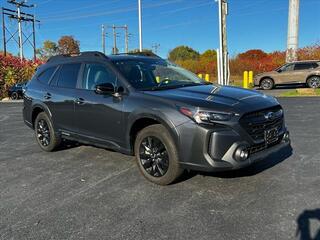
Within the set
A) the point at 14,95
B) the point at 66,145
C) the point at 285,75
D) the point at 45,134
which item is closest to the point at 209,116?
the point at 45,134

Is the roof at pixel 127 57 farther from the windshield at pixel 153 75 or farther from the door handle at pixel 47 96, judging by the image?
the door handle at pixel 47 96

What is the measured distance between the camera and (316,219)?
4043 millimetres

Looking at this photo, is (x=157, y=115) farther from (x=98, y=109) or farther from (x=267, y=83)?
(x=267, y=83)

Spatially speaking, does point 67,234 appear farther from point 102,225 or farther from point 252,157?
point 252,157

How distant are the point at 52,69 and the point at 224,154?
4226 mm

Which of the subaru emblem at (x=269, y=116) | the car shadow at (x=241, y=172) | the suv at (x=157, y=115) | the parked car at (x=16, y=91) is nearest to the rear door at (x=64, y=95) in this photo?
the suv at (x=157, y=115)

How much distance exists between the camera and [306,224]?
3.95 meters

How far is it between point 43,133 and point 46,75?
3.65ft

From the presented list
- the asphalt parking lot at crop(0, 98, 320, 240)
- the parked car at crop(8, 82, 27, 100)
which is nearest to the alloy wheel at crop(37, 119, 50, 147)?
the asphalt parking lot at crop(0, 98, 320, 240)

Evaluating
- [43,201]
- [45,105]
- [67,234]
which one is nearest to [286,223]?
[67,234]

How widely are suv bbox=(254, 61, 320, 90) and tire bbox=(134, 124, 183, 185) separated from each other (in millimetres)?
19567

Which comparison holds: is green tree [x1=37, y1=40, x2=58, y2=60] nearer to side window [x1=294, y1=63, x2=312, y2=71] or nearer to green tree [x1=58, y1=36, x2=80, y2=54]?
green tree [x1=58, y1=36, x2=80, y2=54]

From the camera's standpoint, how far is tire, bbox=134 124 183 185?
200 inches

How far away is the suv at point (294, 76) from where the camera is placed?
22.9 m
